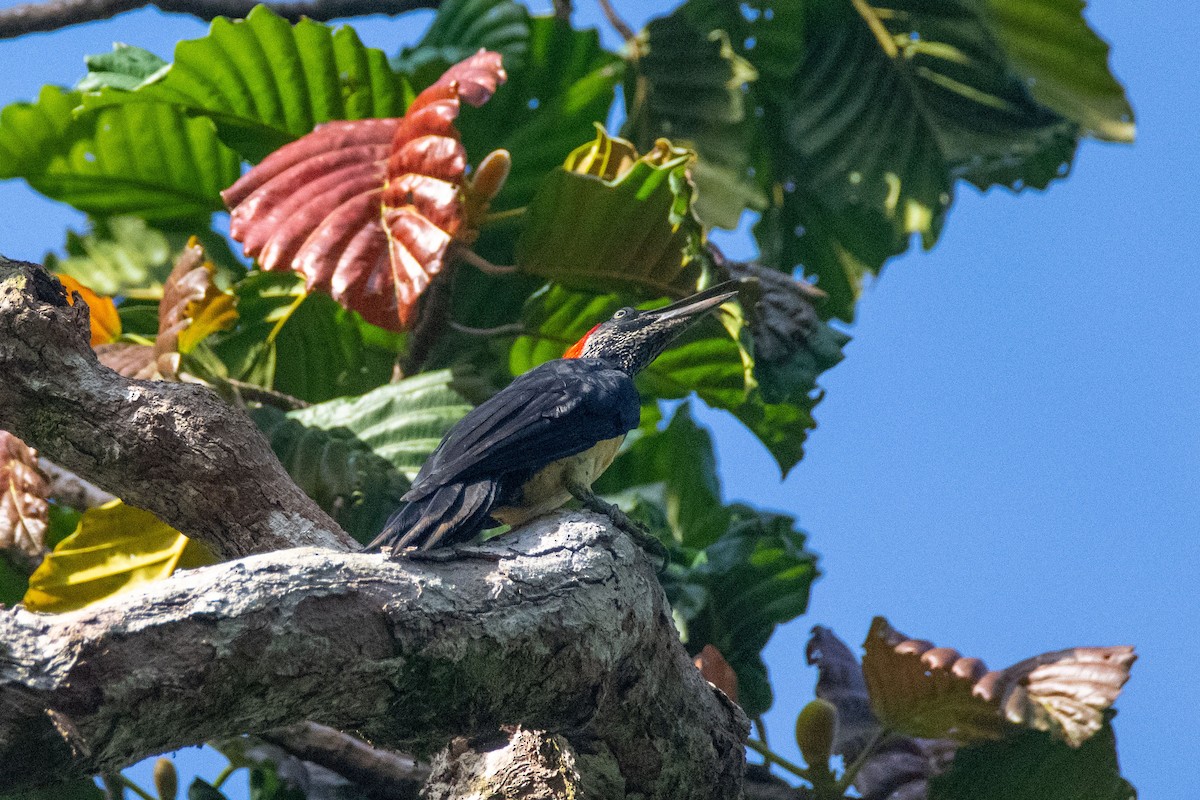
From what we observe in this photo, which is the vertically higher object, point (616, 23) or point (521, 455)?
point (616, 23)

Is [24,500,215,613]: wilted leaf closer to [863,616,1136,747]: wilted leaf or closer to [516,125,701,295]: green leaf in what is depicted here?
[516,125,701,295]: green leaf

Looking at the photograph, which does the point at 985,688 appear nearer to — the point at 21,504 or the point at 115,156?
the point at 21,504

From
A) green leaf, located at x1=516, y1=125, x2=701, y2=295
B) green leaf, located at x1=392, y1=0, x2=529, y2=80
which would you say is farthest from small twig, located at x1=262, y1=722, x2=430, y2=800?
green leaf, located at x1=392, y1=0, x2=529, y2=80

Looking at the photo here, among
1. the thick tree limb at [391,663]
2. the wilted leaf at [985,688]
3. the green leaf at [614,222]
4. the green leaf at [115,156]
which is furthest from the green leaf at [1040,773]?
the green leaf at [115,156]

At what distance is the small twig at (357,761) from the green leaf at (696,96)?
2448 millimetres

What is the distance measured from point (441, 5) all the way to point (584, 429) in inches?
99.2

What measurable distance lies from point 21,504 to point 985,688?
2.40 metres

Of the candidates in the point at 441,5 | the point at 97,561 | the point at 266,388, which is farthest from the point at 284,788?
the point at 441,5

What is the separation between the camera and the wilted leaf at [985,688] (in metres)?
3.32

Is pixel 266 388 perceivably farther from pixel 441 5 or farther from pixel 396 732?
pixel 396 732

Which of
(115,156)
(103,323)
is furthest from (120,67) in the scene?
(103,323)

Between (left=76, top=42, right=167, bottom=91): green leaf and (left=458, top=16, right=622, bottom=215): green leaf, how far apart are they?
3.29 ft

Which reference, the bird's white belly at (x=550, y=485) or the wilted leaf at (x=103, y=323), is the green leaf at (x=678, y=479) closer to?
the wilted leaf at (x=103, y=323)

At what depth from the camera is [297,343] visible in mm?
4250
